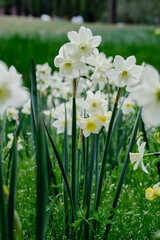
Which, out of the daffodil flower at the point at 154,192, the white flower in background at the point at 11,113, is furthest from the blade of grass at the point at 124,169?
the white flower in background at the point at 11,113

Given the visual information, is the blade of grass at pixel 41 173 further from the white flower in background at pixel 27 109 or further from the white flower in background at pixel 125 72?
the white flower in background at pixel 27 109

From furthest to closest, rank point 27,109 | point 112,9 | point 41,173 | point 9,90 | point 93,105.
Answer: point 112,9 → point 27,109 → point 93,105 → point 41,173 → point 9,90

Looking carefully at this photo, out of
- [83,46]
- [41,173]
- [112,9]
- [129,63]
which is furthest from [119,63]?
[112,9]

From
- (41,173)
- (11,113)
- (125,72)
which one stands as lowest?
(11,113)

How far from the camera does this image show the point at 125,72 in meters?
0.89

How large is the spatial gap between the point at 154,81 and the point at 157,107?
1.7 inches

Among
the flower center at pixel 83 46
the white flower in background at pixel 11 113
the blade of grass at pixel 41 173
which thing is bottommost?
the white flower in background at pixel 11 113

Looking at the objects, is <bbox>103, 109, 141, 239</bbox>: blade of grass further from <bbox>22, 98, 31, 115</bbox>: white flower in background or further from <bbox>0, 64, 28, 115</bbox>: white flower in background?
<bbox>22, 98, 31, 115</bbox>: white flower in background

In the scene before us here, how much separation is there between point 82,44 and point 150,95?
0.33 m

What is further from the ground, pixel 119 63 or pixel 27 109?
pixel 119 63

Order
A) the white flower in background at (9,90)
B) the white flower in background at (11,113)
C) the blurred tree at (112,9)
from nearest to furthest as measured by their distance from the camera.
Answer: the white flower in background at (9,90), the white flower in background at (11,113), the blurred tree at (112,9)

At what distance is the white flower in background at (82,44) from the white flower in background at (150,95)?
32cm

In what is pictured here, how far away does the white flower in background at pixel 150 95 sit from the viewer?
538 mm

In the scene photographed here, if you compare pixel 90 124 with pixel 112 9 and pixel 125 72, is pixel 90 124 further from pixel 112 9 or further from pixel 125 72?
pixel 112 9
